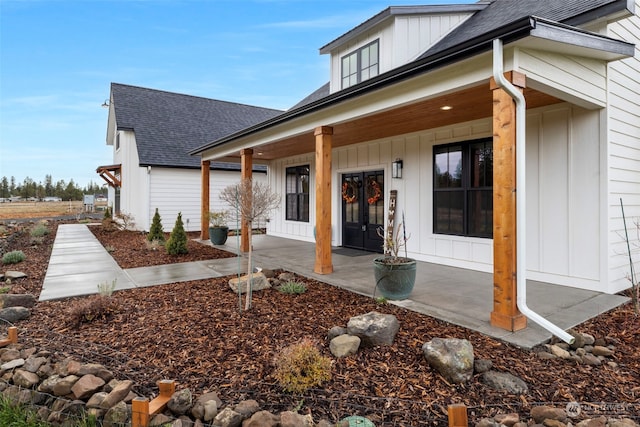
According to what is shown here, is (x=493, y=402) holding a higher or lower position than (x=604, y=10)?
lower

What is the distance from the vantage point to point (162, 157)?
1389cm

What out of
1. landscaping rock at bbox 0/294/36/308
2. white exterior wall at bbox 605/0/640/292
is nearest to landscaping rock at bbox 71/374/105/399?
landscaping rock at bbox 0/294/36/308

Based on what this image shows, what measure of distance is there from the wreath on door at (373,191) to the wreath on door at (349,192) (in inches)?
19.0

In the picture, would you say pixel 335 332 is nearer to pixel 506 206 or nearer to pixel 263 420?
pixel 263 420

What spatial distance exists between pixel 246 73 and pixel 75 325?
20.0m

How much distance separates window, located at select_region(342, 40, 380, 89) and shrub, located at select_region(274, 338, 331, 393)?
7125 millimetres

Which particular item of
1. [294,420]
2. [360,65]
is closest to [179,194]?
[360,65]

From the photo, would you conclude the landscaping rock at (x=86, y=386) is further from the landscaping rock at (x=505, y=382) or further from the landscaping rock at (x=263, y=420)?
the landscaping rock at (x=505, y=382)

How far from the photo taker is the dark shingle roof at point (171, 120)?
14.3 meters

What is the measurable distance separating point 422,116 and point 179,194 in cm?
1156

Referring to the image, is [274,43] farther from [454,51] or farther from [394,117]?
[454,51]

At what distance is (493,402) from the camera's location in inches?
88.9

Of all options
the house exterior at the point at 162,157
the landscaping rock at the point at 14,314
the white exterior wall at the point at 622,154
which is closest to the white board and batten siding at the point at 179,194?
the house exterior at the point at 162,157

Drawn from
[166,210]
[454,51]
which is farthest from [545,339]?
[166,210]
